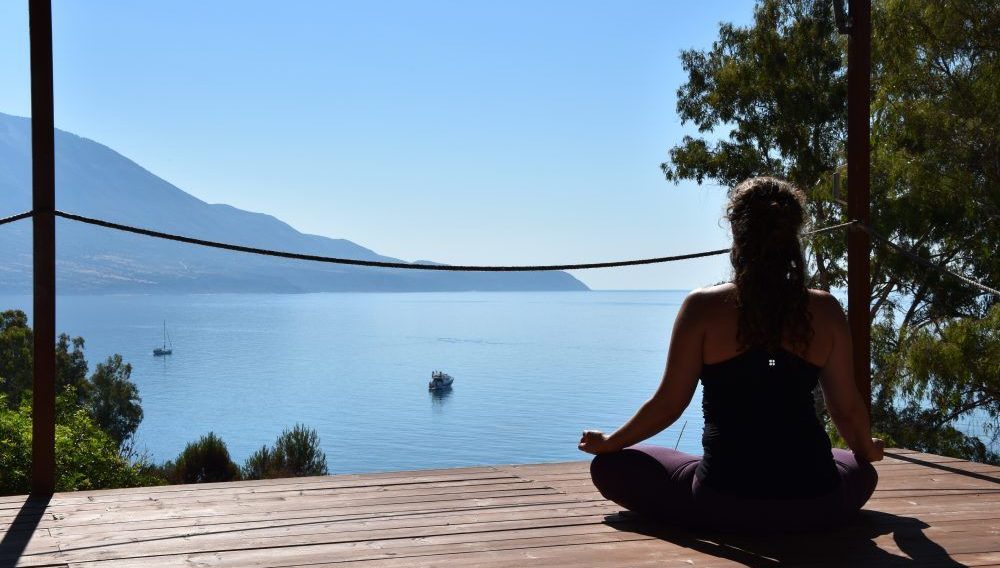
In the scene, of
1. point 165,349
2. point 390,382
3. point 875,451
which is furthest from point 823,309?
point 165,349

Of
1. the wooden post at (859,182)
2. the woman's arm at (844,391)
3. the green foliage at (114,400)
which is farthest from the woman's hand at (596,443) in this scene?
the green foliage at (114,400)

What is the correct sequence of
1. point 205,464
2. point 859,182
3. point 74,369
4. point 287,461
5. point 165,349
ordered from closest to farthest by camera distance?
point 859,182, point 205,464, point 287,461, point 74,369, point 165,349

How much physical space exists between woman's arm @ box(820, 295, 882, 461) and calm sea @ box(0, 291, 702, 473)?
16579mm

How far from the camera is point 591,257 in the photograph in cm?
12494

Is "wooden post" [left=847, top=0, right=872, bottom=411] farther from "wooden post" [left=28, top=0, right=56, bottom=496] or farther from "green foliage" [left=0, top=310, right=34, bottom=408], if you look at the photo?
"green foliage" [left=0, top=310, right=34, bottom=408]

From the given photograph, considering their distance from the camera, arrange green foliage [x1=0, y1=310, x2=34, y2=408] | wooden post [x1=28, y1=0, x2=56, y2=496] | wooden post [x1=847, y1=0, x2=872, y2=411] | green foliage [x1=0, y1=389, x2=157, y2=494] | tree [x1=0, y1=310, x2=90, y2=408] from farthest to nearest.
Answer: green foliage [x1=0, y1=310, x2=34, y2=408], tree [x1=0, y1=310, x2=90, y2=408], green foliage [x1=0, y1=389, x2=157, y2=494], wooden post [x1=847, y1=0, x2=872, y2=411], wooden post [x1=28, y1=0, x2=56, y2=496]

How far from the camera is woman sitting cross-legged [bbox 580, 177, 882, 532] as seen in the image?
2014 mm

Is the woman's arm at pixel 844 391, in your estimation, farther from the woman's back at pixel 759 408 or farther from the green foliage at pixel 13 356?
the green foliage at pixel 13 356

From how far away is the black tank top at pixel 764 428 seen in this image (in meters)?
2.02

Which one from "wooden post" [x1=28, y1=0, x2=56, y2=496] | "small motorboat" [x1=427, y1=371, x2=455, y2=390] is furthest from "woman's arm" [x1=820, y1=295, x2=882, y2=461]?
"small motorboat" [x1=427, y1=371, x2=455, y2=390]

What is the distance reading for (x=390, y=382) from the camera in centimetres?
7500

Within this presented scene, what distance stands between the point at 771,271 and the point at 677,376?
31cm

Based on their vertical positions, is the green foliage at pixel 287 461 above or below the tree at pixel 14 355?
below

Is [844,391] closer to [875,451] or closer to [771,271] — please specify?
[875,451]
